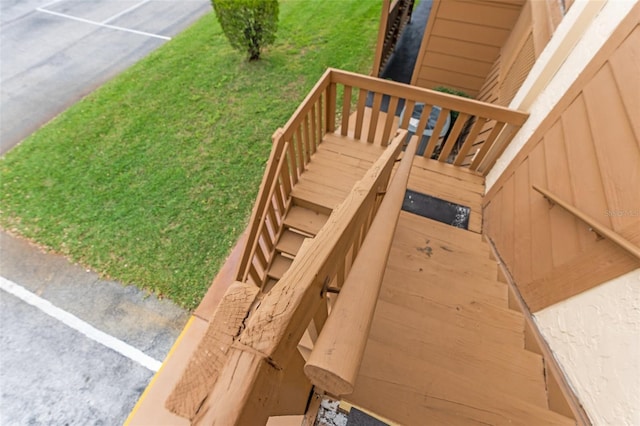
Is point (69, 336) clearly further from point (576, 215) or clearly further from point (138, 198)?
point (576, 215)

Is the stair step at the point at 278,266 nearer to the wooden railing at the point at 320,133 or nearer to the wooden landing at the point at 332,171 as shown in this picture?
the wooden railing at the point at 320,133

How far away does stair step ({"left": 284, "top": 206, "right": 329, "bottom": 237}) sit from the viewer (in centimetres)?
289

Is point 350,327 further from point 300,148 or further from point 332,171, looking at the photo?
point 332,171

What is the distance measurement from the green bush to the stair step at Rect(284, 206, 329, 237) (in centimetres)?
393

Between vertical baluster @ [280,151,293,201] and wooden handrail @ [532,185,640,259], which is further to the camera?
vertical baluster @ [280,151,293,201]

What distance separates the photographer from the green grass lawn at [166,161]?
331 cm

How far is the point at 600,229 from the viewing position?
45.5 inches

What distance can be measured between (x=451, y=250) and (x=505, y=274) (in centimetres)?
37

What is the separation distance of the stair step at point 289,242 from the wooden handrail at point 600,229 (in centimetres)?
201

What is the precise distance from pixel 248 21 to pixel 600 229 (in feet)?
18.6

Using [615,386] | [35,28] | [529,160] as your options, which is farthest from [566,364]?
[35,28]

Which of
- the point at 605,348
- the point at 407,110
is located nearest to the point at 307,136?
the point at 407,110

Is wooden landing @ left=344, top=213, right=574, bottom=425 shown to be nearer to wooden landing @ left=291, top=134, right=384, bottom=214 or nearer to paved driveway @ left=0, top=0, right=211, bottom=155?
wooden landing @ left=291, top=134, right=384, bottom=214

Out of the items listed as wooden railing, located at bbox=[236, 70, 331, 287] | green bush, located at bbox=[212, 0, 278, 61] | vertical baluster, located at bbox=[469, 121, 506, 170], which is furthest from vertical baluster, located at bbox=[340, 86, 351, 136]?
green bush, located at bbox=[212, 0, 278, 61]
